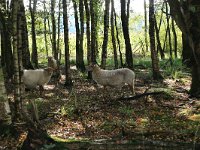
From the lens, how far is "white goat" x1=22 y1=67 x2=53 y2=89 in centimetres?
1683

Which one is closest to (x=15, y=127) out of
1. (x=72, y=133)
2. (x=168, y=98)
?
(x=72, y=133)

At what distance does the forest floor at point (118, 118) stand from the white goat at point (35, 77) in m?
0.50

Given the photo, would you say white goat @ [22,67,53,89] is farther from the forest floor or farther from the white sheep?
the white sheep

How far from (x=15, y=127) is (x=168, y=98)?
25.0ft

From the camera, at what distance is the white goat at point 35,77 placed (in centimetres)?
1683

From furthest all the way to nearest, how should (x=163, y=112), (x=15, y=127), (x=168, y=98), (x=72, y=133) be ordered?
1. (x=168, y=98)
2. (x=163, y=112)
3. (x=72, y=133)
4. (x=15, y=127)

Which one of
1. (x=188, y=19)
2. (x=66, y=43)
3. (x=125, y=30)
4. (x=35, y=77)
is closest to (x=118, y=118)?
(x=188, y=19)

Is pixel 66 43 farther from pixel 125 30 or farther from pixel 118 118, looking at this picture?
pixel 118 118

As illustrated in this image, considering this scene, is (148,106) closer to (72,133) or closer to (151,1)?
(72,133)

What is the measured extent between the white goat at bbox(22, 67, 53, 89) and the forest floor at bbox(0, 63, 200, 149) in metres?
0.50

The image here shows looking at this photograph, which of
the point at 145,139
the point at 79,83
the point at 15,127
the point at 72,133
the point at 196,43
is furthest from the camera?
the point at 79,83

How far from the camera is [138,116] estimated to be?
12.5m

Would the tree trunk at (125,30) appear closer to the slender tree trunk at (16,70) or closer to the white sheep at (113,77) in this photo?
the white sheep at (113,77)

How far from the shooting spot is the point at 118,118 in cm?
1219
